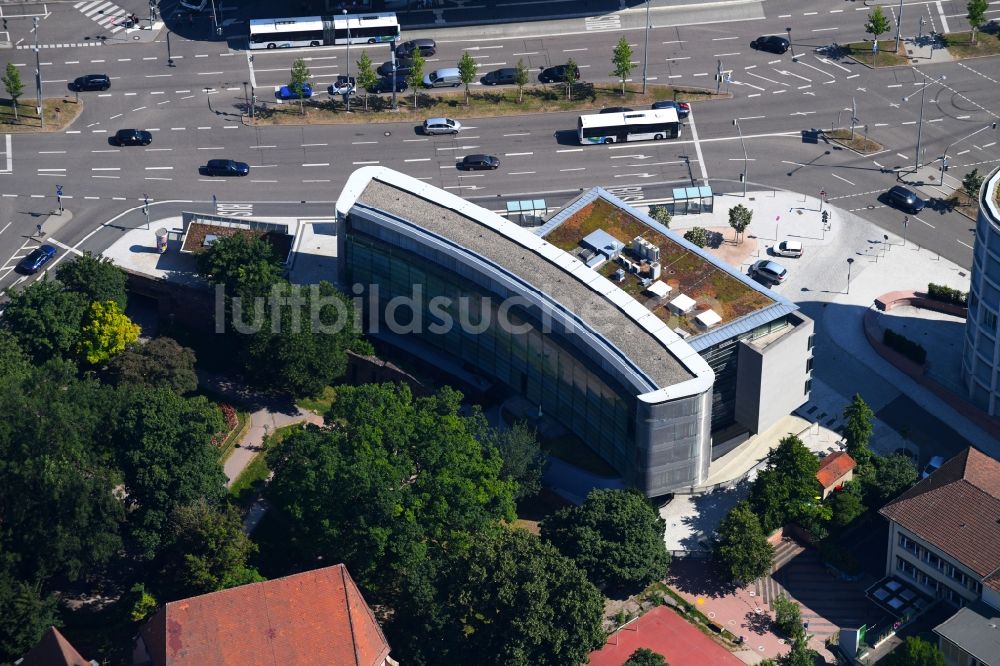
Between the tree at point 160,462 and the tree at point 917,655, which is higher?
the tree at point 160,462

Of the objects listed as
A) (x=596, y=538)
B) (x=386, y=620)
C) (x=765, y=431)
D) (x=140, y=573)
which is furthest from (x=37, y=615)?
(x=765, y=431)

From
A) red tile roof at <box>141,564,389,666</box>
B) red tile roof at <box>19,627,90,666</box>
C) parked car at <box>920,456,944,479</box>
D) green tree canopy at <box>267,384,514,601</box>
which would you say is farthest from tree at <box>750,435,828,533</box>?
red tile roof at <box>19,627,90,666</box>

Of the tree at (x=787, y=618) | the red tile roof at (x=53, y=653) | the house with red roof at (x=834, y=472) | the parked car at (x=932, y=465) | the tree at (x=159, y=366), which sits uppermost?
the tree at (x=159, y=366)

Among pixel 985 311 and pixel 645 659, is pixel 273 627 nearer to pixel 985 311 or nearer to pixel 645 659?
pixel 645 659

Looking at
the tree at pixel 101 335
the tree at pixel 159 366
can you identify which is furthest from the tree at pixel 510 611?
the tree at pixel 101 335

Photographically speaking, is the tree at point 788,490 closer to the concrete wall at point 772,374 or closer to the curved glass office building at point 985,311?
the concrete wall at point 772,374

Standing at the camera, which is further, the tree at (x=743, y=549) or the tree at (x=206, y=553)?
the tree at (x=743, y=549)
